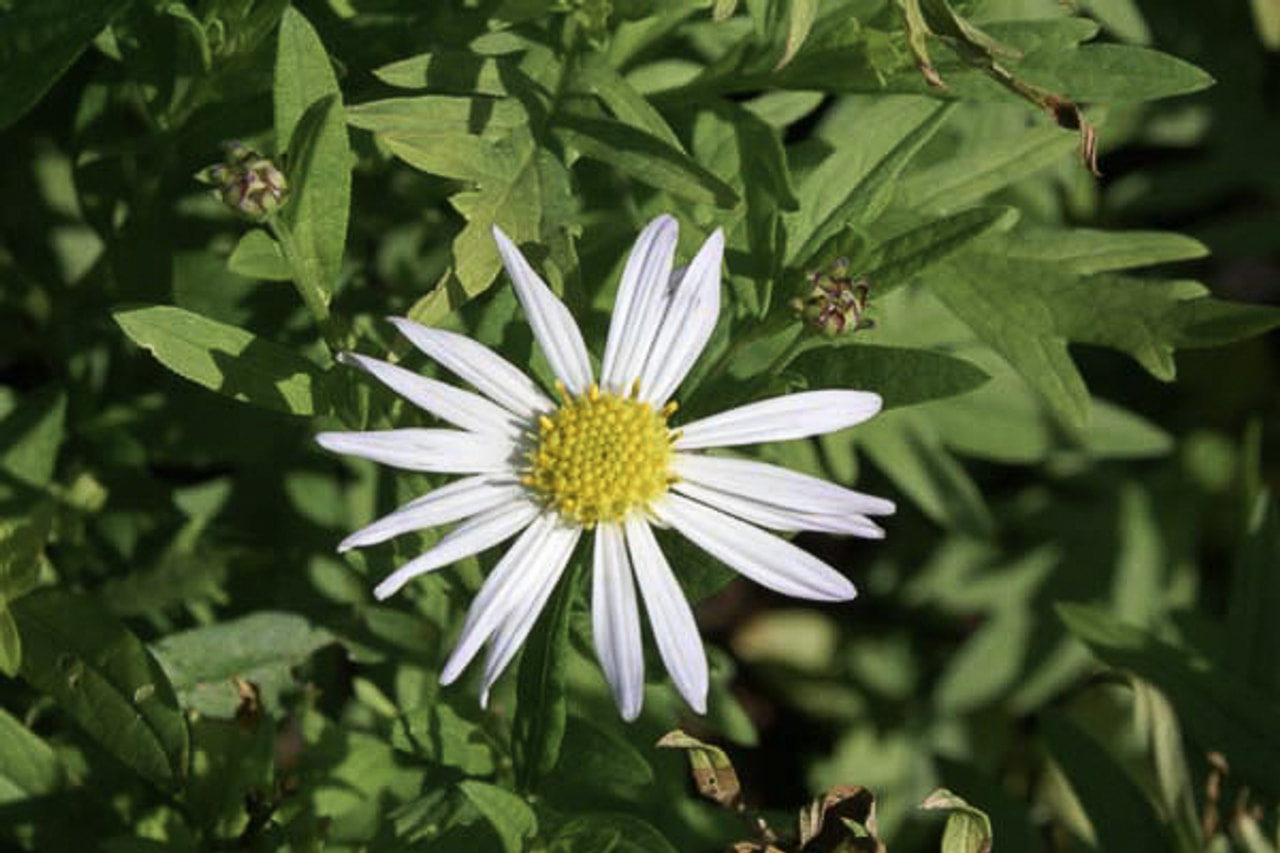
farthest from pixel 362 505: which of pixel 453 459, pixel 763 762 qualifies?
pixel 763 762

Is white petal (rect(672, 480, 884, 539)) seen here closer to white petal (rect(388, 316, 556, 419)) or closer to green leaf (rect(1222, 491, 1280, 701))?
white petal (rect(388, 316, 556, 419))

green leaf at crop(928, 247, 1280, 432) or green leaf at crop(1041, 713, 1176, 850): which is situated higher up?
green leaf at crop(928, 247, 1280, 432)

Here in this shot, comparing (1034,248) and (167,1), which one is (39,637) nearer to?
(167,1)

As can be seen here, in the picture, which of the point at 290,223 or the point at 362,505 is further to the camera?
the point at 362,505

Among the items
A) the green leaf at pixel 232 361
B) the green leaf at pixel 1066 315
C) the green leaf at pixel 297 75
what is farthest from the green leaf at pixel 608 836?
the green leaf at pixel 297 75

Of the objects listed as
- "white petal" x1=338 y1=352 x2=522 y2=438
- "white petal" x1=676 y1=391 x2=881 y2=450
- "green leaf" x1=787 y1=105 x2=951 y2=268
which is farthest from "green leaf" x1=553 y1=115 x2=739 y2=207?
"white petal" x1=338 y1=352 x2=522 y2=438

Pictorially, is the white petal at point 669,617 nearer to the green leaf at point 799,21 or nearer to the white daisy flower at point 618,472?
the white daisy flower at point 618,472
